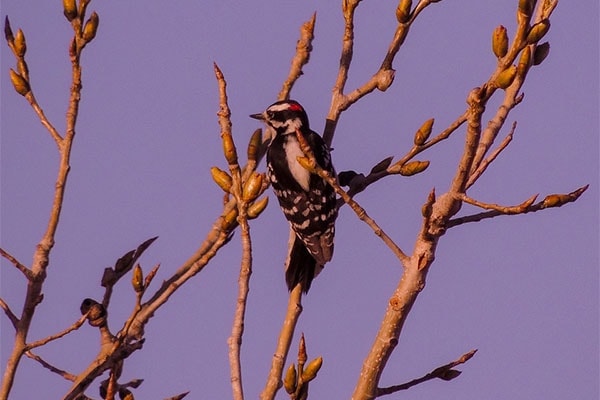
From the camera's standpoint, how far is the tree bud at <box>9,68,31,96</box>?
15.2 ft

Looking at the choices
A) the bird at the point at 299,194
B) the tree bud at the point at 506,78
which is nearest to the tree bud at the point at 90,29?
the tree bud at the point at 506,78

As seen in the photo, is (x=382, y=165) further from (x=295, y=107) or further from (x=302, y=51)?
(x=295, y=107)

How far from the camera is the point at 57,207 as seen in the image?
401cm

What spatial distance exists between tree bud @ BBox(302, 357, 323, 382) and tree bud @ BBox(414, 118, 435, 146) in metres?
1.33

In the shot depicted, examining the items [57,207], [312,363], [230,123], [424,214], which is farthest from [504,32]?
[57,207]

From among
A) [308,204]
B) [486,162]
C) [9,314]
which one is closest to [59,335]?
[9,314]

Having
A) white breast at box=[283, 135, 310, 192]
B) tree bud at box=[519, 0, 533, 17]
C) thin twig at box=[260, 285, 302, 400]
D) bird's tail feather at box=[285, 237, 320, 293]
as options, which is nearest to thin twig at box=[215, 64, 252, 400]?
thin twig at box=[260, 285, 302, 400]

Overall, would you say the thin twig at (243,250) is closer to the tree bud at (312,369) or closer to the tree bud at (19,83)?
the tree bud at (312,369)

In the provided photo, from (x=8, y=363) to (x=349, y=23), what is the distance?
101 inches

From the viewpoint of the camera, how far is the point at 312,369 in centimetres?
379

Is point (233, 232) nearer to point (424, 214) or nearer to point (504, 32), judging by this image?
point (424, 214)

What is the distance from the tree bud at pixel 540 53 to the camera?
13.9 feet

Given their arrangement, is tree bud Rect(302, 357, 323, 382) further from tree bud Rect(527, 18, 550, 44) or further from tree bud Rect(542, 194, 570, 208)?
tree bud Rect(527, 18, 550, 44)

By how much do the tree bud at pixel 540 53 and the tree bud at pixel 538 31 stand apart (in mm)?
368
